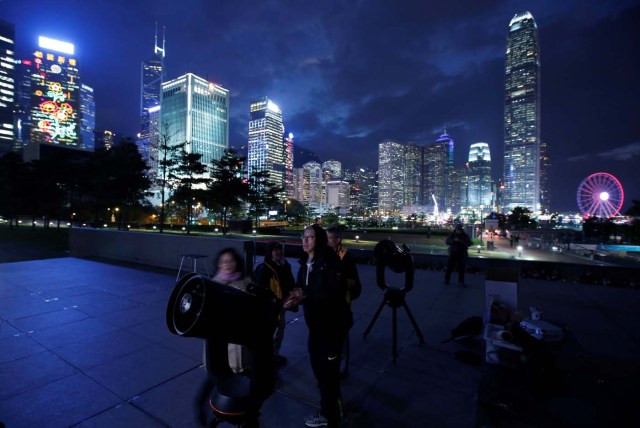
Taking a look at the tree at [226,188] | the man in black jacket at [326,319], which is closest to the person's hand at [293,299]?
the man in black jacket at [326,319]

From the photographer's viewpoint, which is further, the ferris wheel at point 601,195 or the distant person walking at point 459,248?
the ferris wheel at point 601,195

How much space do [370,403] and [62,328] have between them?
5.35 meters

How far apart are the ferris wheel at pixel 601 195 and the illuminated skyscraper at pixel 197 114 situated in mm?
120741

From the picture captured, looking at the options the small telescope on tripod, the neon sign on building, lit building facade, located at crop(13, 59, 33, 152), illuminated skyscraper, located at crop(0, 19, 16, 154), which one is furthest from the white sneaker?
lit building facade, located at crop(13, 59, 33, 152)

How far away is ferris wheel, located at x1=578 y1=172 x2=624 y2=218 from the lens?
4691 cm

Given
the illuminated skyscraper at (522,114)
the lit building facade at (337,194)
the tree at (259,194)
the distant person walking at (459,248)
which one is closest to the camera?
the distant person walking at (459,248)

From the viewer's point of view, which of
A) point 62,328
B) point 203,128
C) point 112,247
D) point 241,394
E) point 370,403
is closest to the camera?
point 241,394

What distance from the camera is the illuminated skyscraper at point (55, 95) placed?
142 metres

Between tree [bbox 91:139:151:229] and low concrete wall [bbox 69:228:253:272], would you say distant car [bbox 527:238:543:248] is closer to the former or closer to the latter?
low concrete wall [bbox 69:228:253:272]

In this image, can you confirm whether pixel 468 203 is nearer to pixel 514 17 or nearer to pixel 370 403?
pixel 514 17

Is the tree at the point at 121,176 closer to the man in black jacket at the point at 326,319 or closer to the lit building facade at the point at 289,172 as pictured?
the man in black jacket at the point at 326,319

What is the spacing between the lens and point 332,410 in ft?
8.26

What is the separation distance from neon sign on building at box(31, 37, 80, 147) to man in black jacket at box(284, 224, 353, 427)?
7017 inches

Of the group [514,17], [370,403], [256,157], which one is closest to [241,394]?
[370,403]
